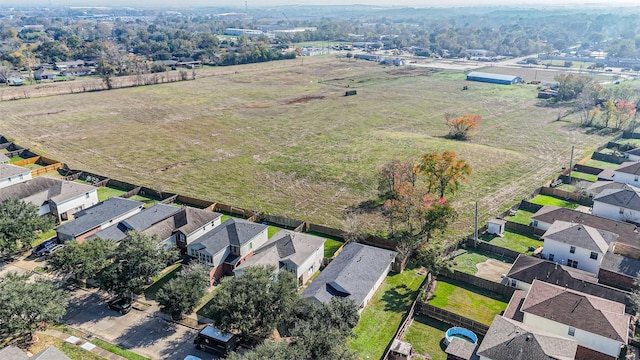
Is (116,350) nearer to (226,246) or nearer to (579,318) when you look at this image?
(226,246)

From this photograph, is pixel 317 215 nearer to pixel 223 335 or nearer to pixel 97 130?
pixel 223 335

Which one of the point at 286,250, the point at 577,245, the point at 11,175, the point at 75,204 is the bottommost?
the point at 577,245

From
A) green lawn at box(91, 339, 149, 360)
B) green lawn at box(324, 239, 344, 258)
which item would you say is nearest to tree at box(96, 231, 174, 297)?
green lawn at box(91, 339, 149, 360)

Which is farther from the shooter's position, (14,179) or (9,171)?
(9,171)

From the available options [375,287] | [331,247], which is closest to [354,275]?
[375,287]

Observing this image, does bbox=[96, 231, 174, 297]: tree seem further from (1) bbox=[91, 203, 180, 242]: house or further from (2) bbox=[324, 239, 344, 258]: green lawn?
(2) bbox=[324, 239, 344, 258]: green lawn

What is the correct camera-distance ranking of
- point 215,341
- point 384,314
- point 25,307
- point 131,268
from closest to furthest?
point 25,307 < point 215,341 < point 131,268 < point 384,314

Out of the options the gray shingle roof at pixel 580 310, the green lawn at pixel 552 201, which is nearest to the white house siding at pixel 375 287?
the gray shingle roof at pixel 580 310
